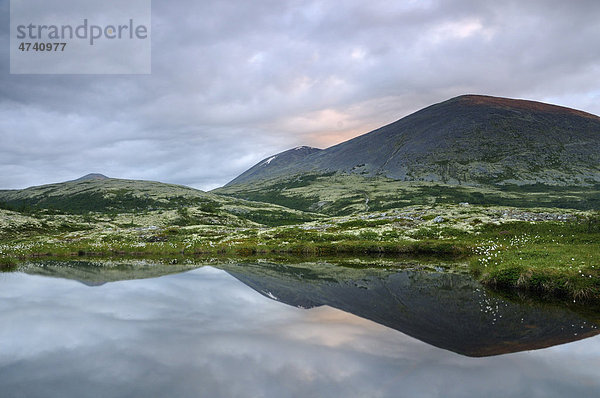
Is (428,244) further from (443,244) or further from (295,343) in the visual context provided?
(295,343)

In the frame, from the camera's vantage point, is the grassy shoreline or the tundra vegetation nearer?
the tundra vegetation

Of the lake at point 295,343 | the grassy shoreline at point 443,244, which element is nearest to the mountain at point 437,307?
the lake at point 295,343

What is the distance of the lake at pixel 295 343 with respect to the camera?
914 cm

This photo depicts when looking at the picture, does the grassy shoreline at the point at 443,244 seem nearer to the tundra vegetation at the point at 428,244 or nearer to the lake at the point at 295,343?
the tundra vegetation at the point at 428,244

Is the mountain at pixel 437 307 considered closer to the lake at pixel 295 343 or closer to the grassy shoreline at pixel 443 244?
the lake at pixel 295 343

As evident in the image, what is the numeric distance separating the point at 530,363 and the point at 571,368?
1.01 metres

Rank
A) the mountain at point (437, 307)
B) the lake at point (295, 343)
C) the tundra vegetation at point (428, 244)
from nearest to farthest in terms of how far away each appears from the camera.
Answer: the lake at point (295, 343) < the mountain at point (437, 307) < the tundra vegetation at point (428, 244)

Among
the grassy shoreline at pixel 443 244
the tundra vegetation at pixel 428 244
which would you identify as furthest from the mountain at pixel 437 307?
the grassy shoreline at pixel 443 244

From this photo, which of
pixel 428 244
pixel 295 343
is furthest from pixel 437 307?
pixel 428 244

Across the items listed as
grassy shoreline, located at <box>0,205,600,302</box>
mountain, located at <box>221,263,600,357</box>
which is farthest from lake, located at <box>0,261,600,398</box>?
grassy shoreline, located at <box>0,205,600,302</box>

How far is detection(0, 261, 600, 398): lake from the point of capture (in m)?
9.14

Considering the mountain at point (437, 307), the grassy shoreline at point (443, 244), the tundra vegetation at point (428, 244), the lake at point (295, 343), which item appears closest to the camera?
the lake at point (295, 343)

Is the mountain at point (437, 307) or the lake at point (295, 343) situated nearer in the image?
the lake at point (295, 343)

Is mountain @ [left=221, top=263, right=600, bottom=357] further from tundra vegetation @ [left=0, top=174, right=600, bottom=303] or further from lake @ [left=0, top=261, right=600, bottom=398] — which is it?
tundra vegetation @ [left=0, top=174, right=600, bottom=303]
